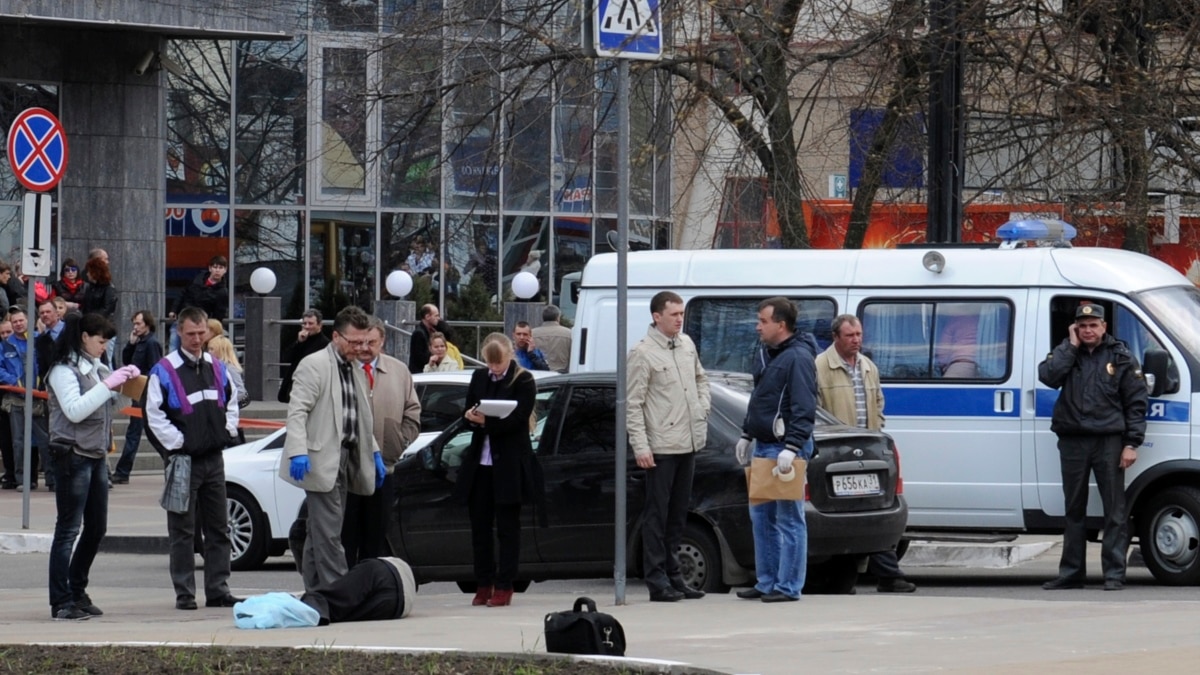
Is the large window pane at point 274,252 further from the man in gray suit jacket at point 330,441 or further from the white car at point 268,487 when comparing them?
the man in gray suit jacket at point 330,441

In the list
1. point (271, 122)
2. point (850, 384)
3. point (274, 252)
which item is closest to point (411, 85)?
point (850, 384)

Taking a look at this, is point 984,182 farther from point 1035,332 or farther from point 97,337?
point 97,337

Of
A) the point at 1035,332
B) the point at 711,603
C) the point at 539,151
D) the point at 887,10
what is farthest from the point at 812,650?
the point at 539,151

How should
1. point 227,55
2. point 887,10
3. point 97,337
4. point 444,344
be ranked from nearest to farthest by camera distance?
point 97,337
point 887,10
point 444,344
point 227,55

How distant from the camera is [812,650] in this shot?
9375 millimetres

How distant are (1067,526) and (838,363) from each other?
6.09ft

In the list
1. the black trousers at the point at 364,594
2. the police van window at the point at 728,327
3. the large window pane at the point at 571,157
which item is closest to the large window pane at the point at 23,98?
Answer: the large window pane at the point at 571,157

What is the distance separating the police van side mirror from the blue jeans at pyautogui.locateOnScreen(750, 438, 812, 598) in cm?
277

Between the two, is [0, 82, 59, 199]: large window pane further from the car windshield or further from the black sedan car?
the car windshield

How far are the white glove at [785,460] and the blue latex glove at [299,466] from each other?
8.88ft

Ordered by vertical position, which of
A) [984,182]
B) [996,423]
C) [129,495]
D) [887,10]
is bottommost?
[129,495]

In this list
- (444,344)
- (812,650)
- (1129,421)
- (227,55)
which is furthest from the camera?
(227,55)

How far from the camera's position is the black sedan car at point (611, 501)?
1255 centimetres

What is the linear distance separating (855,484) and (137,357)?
10766 millimetres
